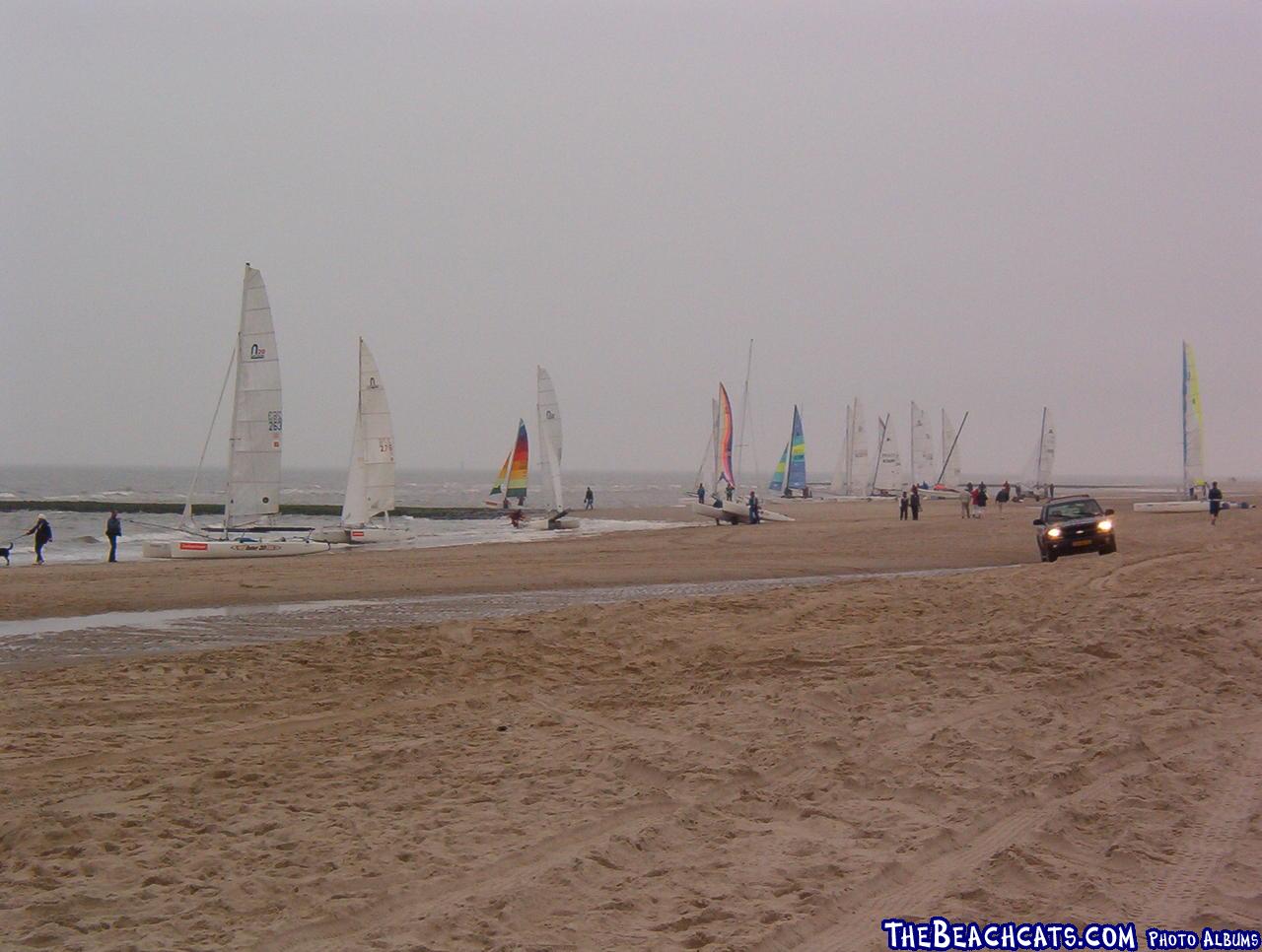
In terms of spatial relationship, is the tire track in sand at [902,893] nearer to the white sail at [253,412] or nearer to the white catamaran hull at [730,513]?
the white sail at [253,412]

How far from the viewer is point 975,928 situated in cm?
430

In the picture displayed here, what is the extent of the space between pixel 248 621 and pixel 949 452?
84.0 metres

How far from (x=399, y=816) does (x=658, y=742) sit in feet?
7.15

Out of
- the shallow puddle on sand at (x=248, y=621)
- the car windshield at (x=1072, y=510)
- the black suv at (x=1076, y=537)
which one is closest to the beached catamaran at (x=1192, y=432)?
the car windshield at (x=1072, y=510)

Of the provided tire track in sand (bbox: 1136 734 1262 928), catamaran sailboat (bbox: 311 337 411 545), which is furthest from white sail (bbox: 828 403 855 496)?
tire track in sand (bbox: 1136 734 1262 928)

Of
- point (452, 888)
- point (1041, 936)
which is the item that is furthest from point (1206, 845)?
point (452, 888)

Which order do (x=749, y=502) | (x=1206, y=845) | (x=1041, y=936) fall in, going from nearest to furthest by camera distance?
(x=1041, y=936) < (x=1206, y=845) < (x=749, y=502)

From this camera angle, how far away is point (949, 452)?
304ft

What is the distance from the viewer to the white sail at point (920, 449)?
3533 inches

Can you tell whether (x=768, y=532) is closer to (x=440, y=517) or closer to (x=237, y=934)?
(x=440, y=517)

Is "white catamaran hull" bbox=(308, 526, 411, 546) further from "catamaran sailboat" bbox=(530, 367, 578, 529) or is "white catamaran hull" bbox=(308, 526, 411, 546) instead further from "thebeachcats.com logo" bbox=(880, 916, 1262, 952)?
"thebeachcats.com logo" bbox=(880, 916, 1262, 952)

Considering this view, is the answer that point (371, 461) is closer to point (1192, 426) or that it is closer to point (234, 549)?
point (234, 549)

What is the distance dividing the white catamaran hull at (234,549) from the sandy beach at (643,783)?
53.7 feet

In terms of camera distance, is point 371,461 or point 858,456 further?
point 858,456
